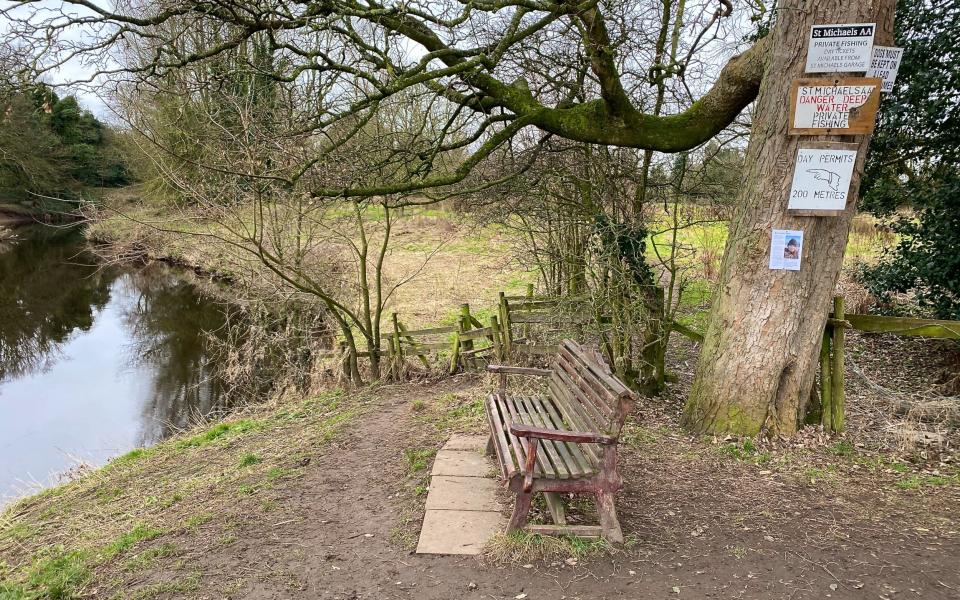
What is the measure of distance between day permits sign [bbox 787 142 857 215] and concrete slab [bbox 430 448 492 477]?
3151mm

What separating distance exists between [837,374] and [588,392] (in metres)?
2.33

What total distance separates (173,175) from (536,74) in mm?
4837

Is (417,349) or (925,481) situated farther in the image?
(417,349)

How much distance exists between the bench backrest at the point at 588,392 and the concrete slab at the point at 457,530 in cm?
86

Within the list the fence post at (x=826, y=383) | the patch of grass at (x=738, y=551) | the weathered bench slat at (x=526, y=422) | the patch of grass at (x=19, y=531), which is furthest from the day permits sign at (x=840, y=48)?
the patch of grass at (x=19, y=531)

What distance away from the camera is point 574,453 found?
12.7ft

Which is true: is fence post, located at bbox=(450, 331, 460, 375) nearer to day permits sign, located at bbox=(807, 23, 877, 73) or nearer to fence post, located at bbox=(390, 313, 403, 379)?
fence post, located at bbox=(390, 313, 403, 379)

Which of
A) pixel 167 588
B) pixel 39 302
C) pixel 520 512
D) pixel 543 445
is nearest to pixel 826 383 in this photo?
pixel 543 445

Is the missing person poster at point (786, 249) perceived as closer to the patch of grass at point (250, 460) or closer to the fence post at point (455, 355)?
the fence post at point (455, 355)

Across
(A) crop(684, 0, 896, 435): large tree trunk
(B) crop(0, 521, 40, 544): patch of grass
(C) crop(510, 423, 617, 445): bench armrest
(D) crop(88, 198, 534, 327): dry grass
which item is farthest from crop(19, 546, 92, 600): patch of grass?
(A) crop(684, 0, 896, 435): large tree trunk

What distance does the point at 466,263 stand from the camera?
59.7ft

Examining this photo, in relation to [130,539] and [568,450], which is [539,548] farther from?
[130,539]

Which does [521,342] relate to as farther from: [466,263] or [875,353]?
[466,263]

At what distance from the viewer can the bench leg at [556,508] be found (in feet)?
12.1
